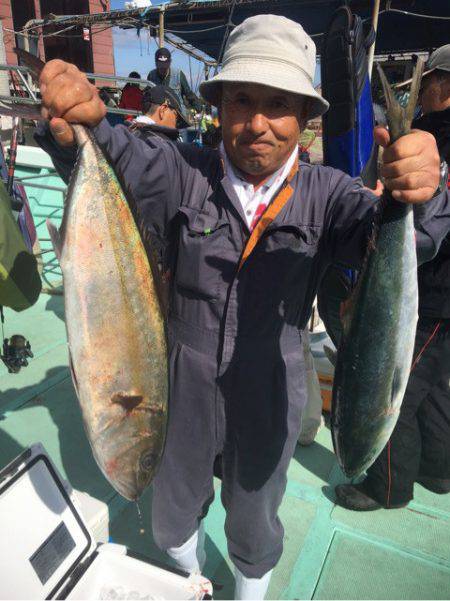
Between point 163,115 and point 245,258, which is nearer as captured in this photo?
point 245,258

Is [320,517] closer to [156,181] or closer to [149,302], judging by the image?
[149,302]

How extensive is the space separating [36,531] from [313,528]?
161 cm

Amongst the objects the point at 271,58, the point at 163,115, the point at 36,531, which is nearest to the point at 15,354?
the point at 36,531

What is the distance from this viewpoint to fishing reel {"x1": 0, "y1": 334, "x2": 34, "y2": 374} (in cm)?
369

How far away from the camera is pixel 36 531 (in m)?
1.77

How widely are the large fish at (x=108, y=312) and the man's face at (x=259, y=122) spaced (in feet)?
1.58

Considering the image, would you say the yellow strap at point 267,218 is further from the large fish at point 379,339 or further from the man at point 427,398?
the man at point 427,398

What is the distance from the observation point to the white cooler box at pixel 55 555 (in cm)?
166

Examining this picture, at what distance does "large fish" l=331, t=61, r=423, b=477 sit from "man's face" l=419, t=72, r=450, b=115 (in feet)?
5.55

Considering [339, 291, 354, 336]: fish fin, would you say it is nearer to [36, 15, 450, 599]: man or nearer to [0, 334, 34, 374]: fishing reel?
[36, 15, 450, 599]: man

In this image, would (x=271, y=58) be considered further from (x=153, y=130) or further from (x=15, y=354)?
(x=15, y=354)

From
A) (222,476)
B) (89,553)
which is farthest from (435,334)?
(89,553)

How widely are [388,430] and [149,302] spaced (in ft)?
2.77

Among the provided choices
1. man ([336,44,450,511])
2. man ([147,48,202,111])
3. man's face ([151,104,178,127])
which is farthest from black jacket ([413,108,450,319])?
man ([147,48,202,111])
